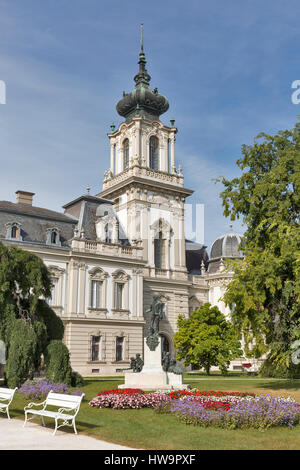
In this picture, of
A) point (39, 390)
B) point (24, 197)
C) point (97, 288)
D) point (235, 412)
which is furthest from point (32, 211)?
point (235, 412)

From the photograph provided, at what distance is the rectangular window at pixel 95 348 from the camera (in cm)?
3794

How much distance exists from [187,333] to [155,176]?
1589 cm

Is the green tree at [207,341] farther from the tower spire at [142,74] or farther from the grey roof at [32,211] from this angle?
the tower spire at [142,74]

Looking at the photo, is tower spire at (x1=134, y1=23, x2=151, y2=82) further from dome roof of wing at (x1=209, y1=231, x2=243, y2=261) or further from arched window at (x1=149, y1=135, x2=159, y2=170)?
dome roof of wing at (x1=209, y1=231, x2=243, y2=261)

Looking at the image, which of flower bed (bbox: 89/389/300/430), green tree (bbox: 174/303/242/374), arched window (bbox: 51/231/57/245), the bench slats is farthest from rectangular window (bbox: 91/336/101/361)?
the bench slats

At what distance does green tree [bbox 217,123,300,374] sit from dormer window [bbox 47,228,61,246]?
703 inches

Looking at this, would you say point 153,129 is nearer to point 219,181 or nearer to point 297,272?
point 219,181

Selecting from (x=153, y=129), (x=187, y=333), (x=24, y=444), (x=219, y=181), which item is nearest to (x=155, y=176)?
(x=153, y=129)

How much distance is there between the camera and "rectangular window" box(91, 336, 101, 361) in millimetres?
→ 37938

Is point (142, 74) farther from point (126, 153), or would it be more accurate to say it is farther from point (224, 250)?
point (224, 250)

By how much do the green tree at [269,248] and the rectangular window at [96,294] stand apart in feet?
58.5

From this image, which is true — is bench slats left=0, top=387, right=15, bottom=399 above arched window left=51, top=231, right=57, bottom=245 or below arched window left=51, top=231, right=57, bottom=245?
below

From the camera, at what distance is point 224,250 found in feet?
178

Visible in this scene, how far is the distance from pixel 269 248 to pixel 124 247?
21.0 metres
